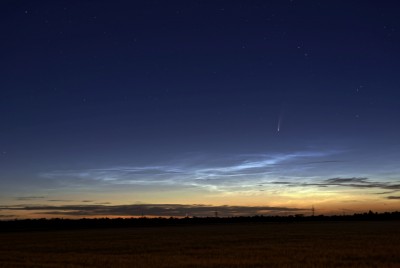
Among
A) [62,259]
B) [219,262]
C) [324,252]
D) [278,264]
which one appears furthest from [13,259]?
[324,252]

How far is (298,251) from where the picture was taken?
34625 millimetres

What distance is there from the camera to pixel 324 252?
110ft

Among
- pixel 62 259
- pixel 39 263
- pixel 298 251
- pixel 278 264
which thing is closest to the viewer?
pixel 278 264

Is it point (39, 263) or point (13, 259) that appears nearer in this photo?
point (39, 263)

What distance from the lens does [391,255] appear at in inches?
1209

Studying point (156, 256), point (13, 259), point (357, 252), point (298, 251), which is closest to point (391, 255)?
point (357, 252)

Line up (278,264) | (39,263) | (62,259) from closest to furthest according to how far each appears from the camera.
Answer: (278,264) < (39,263) < (62,259)

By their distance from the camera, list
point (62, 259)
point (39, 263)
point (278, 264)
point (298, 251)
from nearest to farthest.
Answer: point (278, 264) < point (39, 263) < point (62, 259) < point (298, 251)

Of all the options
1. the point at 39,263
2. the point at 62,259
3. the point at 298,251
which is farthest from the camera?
the point at 298,251

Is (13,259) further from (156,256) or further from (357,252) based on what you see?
(357,252)

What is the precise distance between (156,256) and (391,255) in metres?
14.6

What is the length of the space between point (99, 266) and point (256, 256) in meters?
9.85

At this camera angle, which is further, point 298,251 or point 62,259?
point 298,251

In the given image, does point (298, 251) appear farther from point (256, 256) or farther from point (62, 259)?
point (62, 259)
